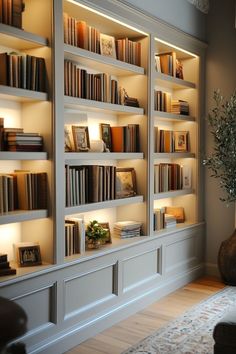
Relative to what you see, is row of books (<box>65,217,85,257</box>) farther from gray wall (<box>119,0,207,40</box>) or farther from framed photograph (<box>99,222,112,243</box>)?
gray wall (<box>119,0,207,40</box>)

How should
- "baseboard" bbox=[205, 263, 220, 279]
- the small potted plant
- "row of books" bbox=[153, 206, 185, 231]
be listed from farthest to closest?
"baseboard" bbox=[205, 263, 220, 279]
"row of books" bbox=[153, 206, 185, 231]
the small potted plant

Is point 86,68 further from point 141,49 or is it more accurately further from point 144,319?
point 144,319

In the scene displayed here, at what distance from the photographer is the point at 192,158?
4.99m

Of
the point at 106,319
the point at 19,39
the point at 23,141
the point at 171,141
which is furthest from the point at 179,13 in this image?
the point at 106,319

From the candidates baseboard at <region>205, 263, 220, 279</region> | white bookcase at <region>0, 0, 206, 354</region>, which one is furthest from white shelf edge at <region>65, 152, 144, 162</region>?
baseboard at <region>205, 263, 220, 279</region>

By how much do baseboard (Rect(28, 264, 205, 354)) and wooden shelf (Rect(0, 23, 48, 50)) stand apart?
204 centimetres

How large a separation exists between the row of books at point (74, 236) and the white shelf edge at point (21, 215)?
331 mm

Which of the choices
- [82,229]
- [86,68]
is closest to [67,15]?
[86,68]

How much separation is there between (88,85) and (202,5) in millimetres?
2193

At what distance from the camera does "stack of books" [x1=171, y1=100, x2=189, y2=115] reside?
186 inches

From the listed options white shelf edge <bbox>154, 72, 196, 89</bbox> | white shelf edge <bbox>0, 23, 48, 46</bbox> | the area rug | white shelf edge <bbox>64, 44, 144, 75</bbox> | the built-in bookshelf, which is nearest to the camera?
white shelf edge <bbox>0, 23, 48, 46</bbox>

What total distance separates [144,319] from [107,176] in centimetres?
127

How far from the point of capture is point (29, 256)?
3027mm

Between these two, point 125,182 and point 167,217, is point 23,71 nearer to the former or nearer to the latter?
point 125,182
